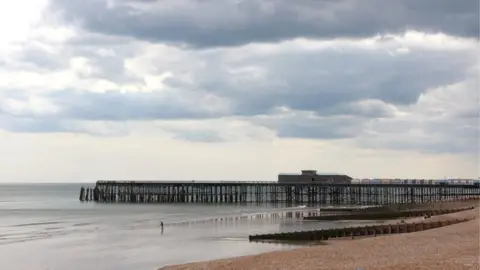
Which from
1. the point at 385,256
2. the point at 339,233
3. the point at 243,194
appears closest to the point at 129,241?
the point at 339,233

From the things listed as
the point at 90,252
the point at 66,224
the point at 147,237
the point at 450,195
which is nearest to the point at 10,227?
the point at 66,224

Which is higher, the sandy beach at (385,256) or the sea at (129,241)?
the sandy beach at (385,256)

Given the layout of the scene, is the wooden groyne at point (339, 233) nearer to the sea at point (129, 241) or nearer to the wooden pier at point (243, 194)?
the sea at point (129, 241)

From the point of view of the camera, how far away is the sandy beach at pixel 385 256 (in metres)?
18.5

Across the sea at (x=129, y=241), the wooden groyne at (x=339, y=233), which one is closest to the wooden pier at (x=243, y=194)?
the sea at (x=129, y=241)

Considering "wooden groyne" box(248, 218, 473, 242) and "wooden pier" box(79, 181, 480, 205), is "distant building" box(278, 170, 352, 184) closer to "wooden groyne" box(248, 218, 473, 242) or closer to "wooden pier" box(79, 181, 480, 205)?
"wooden pier" box(79, 181, 480, 205)

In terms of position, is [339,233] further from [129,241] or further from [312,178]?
[312,178]

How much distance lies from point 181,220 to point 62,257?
26.8 meters

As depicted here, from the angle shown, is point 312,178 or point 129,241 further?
point 312,178

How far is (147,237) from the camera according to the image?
140 ft

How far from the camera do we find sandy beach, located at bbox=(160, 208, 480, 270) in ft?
60.7

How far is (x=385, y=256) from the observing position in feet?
71.9

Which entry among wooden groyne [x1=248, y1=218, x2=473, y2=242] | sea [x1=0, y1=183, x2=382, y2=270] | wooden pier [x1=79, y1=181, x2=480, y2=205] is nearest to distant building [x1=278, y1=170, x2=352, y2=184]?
wooden pier [x1=79, y1=181, x2=480, y2=205]

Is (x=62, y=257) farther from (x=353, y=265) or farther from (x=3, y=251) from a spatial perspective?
(x=353, y=265)
